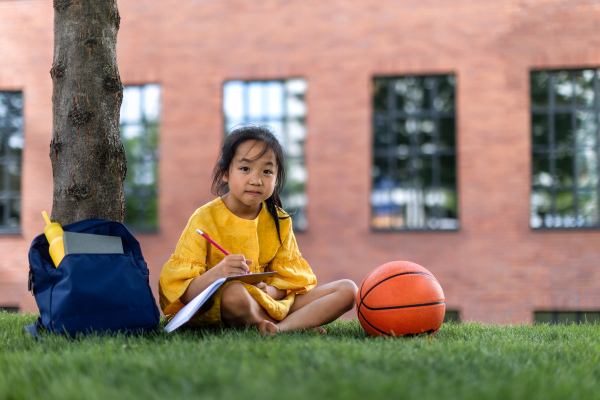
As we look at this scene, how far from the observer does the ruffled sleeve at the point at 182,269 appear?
376 centimetres

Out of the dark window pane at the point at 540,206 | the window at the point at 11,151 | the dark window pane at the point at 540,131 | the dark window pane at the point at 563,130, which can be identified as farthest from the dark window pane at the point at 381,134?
the window at the point at 11,151

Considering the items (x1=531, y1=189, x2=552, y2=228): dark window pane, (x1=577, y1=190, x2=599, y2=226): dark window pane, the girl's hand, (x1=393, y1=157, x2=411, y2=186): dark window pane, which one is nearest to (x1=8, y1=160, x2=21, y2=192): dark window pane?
(x1=393, y1=157, x2=411, y2=186): dark window pane

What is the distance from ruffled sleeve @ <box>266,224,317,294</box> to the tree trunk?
1.27 metres

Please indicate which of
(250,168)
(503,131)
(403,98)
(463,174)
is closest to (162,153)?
(403,98)

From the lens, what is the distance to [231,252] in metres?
4.00

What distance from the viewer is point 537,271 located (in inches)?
363

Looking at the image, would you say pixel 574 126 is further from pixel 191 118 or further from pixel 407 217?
pixel 191 118

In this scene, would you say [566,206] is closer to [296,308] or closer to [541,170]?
[541,170]

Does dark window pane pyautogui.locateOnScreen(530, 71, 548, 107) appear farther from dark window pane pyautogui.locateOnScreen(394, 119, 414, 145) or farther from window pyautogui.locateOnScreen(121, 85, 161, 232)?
window pyautogui.locateOnScreen(121, 85, 161, 232)

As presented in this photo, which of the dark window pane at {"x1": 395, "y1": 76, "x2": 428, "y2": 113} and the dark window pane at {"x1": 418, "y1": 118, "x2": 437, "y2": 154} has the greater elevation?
the dark window pane at {"x1": 395, "y1": 76, "x2": 428, "y2": 113}

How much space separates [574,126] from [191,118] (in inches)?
261

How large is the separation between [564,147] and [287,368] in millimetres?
8668

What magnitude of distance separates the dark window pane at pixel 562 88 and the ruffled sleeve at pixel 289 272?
7.18 metres

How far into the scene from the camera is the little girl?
3701 mm
